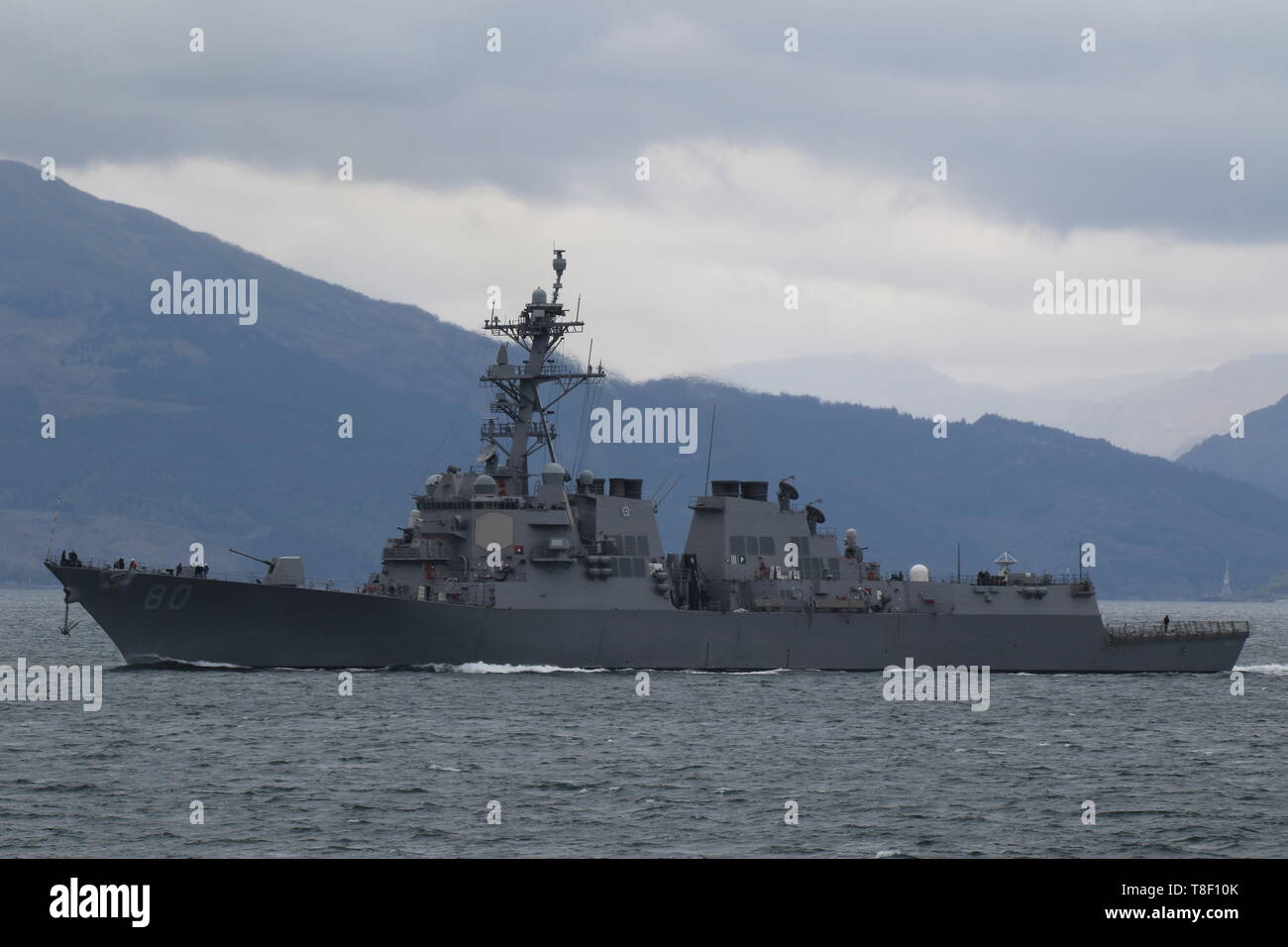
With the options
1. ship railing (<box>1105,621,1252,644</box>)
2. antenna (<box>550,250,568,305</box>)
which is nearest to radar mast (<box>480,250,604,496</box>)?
antenna (<box>550,250,568,305</box>)

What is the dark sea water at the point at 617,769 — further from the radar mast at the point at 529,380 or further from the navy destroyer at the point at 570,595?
the radar mast at the point at 529,380

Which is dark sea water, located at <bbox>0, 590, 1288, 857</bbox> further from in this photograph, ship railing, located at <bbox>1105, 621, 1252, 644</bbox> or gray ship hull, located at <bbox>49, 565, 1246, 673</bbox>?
ship railing, located at <bbox>1105, 621, 1252, 644</bbox>

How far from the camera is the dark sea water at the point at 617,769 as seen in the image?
75.3 feet

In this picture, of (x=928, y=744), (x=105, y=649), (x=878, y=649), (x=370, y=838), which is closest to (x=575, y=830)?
(x=370, y=838)

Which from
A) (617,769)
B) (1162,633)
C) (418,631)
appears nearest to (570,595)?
(418,631)

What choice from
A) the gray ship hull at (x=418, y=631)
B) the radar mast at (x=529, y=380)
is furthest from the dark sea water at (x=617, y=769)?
the radar mast at (x=529, y=380)

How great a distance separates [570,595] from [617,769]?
1544 centimetres

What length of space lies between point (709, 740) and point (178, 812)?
39.0ft

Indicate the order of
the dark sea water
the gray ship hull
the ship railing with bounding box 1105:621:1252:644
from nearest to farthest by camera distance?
the dark sea water → the gray ship hull → the ship railing with bounding box 1105:621:1252:644

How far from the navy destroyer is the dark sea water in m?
1.03

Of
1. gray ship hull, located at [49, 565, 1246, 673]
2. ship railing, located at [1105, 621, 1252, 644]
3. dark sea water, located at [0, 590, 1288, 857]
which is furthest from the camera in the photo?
ship railing, located at [1105, 621, 1252, 644]

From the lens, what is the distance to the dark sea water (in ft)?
75.3

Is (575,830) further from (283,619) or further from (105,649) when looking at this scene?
(105,649)
